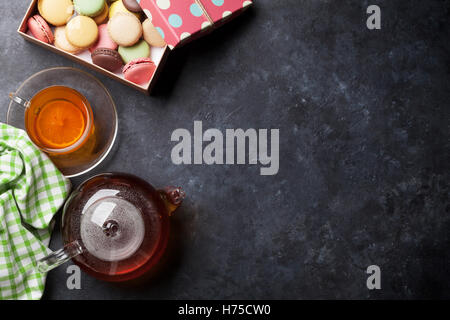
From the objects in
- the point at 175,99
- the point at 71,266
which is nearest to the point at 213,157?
the point at 175,99

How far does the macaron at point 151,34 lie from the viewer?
1.24 m

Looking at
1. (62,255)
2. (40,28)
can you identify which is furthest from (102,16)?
(62,255)

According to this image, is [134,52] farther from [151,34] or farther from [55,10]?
[55,10]

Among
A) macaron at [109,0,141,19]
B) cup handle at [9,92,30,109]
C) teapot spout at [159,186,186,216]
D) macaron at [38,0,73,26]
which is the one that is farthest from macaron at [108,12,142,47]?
teapot spout at [159,186,186,216]

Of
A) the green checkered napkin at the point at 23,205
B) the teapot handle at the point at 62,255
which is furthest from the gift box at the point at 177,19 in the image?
the teapot handle at the point at 62,255

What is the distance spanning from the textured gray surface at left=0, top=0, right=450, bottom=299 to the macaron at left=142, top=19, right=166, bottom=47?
0.06 metres

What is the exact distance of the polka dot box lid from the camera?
3.85ft

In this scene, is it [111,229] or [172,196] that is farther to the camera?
[172,196]

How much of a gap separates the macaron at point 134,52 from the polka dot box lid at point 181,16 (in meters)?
0.08

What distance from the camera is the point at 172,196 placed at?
1.12 m

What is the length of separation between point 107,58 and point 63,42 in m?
0.13

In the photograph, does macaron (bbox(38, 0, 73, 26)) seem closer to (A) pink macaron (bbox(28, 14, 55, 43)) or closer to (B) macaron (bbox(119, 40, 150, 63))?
(A) pink macaron (bbox(28, 14, 55, 43))

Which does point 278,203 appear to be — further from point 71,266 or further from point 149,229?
point 71,266

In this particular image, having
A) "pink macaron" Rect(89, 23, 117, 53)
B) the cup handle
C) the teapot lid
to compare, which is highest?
"pink macaron" Rect(89, 23, 117, 53)
